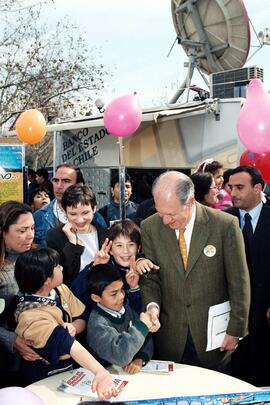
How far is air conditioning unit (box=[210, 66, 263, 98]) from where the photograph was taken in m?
7.55

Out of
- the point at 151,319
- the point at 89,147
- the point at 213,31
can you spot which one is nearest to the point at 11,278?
the point at 151,319

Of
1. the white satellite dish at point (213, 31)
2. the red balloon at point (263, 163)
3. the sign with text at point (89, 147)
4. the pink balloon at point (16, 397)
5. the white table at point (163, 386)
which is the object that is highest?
the white satellite dish at point (213, 31)

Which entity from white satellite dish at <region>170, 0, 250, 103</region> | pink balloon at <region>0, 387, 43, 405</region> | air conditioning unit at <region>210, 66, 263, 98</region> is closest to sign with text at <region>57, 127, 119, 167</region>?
air conditioning unit at <region>210, 66, 263, 98</region>

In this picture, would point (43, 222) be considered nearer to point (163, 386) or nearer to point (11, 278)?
point (11, 278)

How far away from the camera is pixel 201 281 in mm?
2619

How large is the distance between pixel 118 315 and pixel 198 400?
2.46 ft

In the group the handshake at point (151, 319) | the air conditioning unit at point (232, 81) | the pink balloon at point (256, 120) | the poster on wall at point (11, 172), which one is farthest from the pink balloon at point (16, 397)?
the air conditioning unit at point (232, 81)

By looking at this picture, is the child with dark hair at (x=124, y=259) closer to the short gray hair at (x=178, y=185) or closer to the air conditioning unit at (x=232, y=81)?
the short gray hair at (x=178, y=185)

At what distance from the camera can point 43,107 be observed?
53.6 ft

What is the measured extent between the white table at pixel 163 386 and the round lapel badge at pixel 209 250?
24.7 inches

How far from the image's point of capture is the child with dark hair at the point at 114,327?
2289 mm

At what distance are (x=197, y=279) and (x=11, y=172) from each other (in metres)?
3.96

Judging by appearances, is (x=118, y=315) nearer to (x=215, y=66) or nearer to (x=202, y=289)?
(x=202, y=289)

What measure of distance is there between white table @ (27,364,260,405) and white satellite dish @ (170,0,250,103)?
23.9 ft
